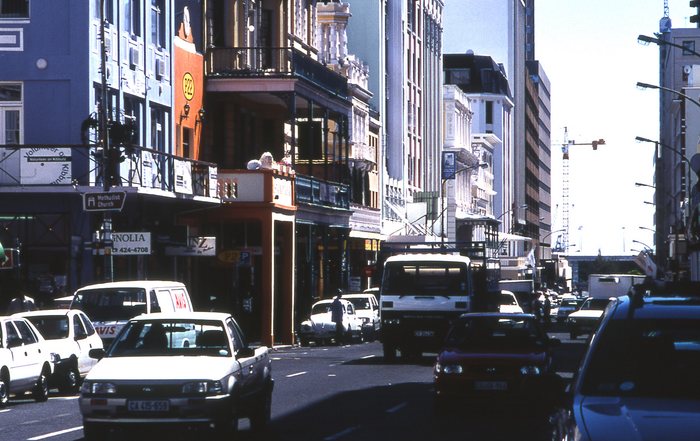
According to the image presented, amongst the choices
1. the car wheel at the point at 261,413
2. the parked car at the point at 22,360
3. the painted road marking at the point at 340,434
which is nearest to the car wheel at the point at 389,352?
the parked car at the point at 22,360

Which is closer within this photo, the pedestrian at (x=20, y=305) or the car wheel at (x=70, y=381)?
the car wheel at (x=70, y=381)

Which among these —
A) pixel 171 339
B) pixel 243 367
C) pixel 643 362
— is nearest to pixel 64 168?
pixel 171 339

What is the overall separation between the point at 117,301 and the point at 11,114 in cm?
888

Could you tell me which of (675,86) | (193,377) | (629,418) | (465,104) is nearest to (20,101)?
(193,377)

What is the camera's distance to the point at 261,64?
5188cm

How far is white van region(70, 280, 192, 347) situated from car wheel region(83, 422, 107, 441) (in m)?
13.8

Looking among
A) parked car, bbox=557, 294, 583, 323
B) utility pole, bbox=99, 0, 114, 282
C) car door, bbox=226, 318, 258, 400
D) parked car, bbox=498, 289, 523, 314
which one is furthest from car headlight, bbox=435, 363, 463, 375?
parked car, bbox=557, 294, 583, 323

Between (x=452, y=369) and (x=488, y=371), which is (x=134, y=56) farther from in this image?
(x=488, y=371)

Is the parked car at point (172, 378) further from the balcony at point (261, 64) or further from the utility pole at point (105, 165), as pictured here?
the balcony at point (261, 64)

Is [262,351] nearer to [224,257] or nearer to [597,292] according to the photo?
[224,257]

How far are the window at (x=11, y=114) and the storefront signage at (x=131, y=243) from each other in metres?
5.75

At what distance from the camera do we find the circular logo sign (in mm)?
46438

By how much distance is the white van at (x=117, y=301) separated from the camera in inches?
1206

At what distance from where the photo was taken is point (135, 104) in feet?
137
